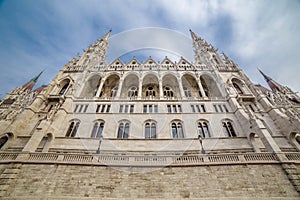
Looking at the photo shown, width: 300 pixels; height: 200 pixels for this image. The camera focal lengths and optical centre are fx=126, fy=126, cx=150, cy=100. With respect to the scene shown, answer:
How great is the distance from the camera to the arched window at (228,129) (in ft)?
53.0

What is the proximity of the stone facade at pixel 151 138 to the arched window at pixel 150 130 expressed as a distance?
0.13 meters

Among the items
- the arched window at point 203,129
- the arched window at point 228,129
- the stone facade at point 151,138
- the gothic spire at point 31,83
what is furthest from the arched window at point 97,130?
the gothic spire at point 31,83

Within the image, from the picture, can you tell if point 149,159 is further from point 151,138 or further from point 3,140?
point 3,140

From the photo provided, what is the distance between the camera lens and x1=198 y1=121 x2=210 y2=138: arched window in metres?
16.0

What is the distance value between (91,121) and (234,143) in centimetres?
1789

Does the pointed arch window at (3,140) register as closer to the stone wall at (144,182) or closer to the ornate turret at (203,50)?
the stone wall at (144,182)

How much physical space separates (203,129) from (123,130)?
1041 centimetres

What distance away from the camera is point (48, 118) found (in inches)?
591

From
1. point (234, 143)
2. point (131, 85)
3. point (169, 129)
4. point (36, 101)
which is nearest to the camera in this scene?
point (234, 143)

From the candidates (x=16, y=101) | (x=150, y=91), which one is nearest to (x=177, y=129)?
(x=150, y=91)

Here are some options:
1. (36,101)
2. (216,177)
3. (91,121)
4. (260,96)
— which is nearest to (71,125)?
(91,121)

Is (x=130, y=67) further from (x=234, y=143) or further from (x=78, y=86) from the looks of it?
(x=234, y=143)

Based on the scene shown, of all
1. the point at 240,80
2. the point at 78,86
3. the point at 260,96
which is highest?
the point at 240,80

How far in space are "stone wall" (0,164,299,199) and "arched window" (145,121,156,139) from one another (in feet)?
19.0
